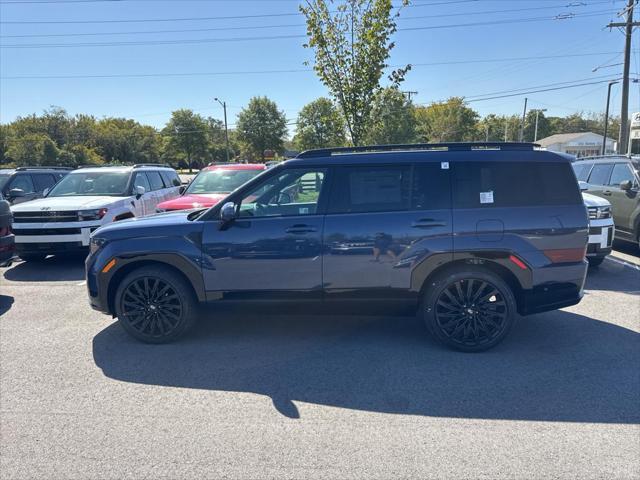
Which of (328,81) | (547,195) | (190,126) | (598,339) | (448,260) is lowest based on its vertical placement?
(598,339)

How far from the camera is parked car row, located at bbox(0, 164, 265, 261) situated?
26.7 feet

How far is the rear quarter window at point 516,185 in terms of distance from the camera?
14.1ft

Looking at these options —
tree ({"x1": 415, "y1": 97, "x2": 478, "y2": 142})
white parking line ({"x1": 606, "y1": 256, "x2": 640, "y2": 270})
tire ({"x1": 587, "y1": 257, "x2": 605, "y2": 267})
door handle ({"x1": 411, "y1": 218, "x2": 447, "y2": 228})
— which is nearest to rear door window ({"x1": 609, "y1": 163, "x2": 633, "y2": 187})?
white parking line ({"x1": 606, "y1": 256, "x2": 640, "y2": 270})

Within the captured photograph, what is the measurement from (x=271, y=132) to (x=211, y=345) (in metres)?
60.0

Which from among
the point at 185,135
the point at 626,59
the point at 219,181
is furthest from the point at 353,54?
the point at 185,135

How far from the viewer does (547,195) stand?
14.1 ft

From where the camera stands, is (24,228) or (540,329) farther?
(24,228)

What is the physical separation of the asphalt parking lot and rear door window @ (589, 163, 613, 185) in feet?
18.7

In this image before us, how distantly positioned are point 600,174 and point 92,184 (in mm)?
11615

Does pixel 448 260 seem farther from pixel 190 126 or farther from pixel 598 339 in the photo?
pixel 190 126

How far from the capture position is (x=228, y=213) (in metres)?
4.32

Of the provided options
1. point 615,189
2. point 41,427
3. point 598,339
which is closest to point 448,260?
point 598,339

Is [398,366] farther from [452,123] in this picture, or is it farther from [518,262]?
[452,123]

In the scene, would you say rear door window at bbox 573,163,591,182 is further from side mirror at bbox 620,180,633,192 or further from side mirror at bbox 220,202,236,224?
side mirror at bbox 220,202,236,224
